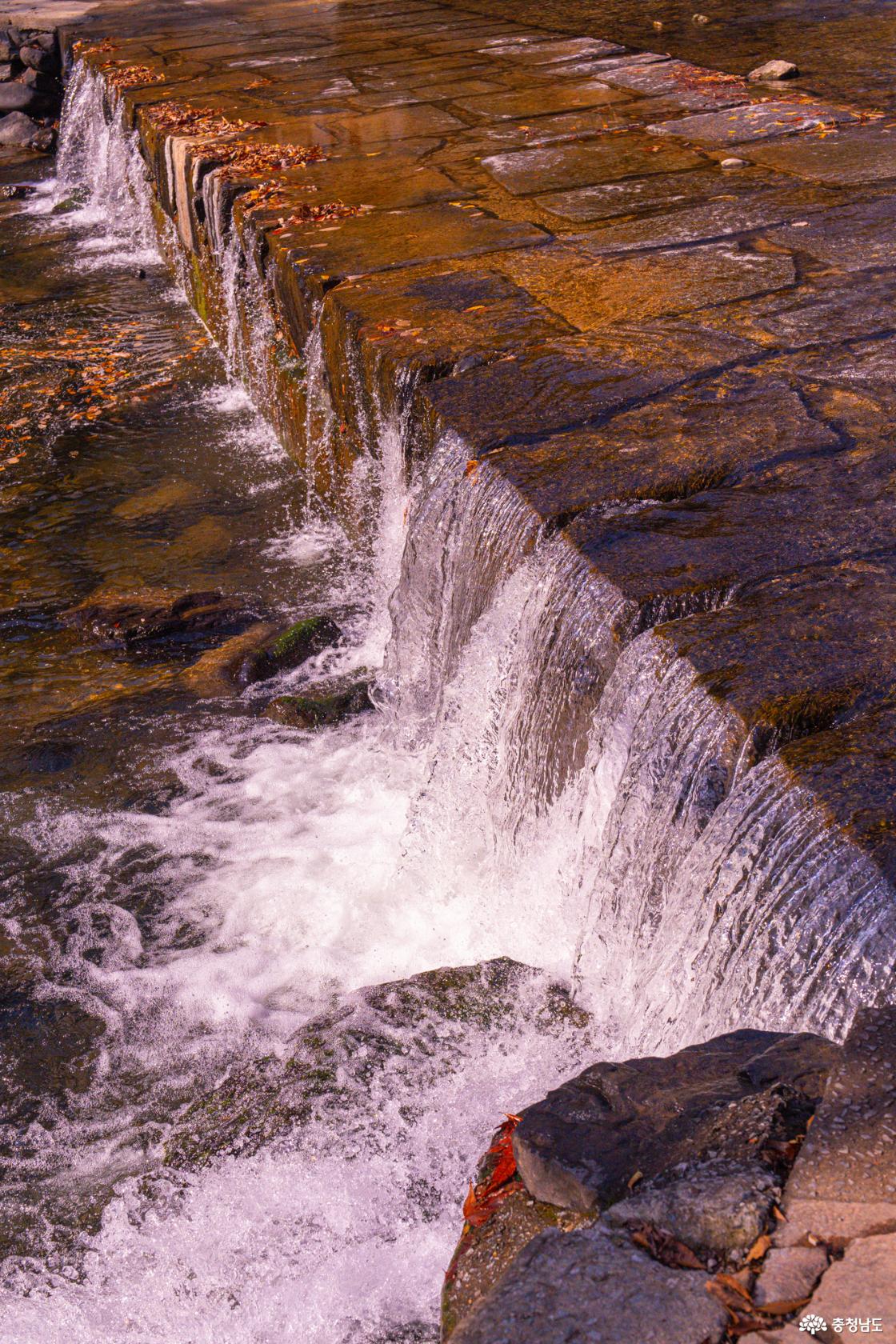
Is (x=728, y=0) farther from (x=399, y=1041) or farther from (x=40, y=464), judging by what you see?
(x=399, y=1041)

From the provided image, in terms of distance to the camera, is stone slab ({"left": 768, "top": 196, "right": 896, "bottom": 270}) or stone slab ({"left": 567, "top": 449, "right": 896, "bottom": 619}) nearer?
stone slab ({"left": 567, "top": 449, "right": 896, "bottom": 619})

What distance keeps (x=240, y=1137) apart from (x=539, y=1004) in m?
0.77

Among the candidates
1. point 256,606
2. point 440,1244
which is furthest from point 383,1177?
→ point 256,606

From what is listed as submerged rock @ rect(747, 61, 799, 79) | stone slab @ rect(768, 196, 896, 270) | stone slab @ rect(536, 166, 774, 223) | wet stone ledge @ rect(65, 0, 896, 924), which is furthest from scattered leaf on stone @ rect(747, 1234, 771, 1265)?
submerged rock @ rect(747, 61, 799, 79)

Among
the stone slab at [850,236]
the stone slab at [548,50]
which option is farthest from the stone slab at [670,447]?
the stone slab at [548,50]

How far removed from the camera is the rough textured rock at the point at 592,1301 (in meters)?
1.41

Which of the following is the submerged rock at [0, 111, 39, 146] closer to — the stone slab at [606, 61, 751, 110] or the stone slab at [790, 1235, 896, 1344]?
the stone slab at [606, 61, 751, 110]

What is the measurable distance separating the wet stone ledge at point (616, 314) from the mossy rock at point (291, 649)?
2.43 feet

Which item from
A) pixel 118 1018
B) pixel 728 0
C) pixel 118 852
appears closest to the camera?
pixel 118 1018

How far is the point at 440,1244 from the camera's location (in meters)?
2.36

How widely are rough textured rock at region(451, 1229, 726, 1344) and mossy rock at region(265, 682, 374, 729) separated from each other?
8.93 ft

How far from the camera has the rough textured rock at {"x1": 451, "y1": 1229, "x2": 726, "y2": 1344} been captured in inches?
55.5

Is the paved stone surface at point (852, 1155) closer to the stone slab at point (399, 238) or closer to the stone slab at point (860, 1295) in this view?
the stone slab at point (860, 1295)

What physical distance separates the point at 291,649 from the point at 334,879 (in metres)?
1.16
